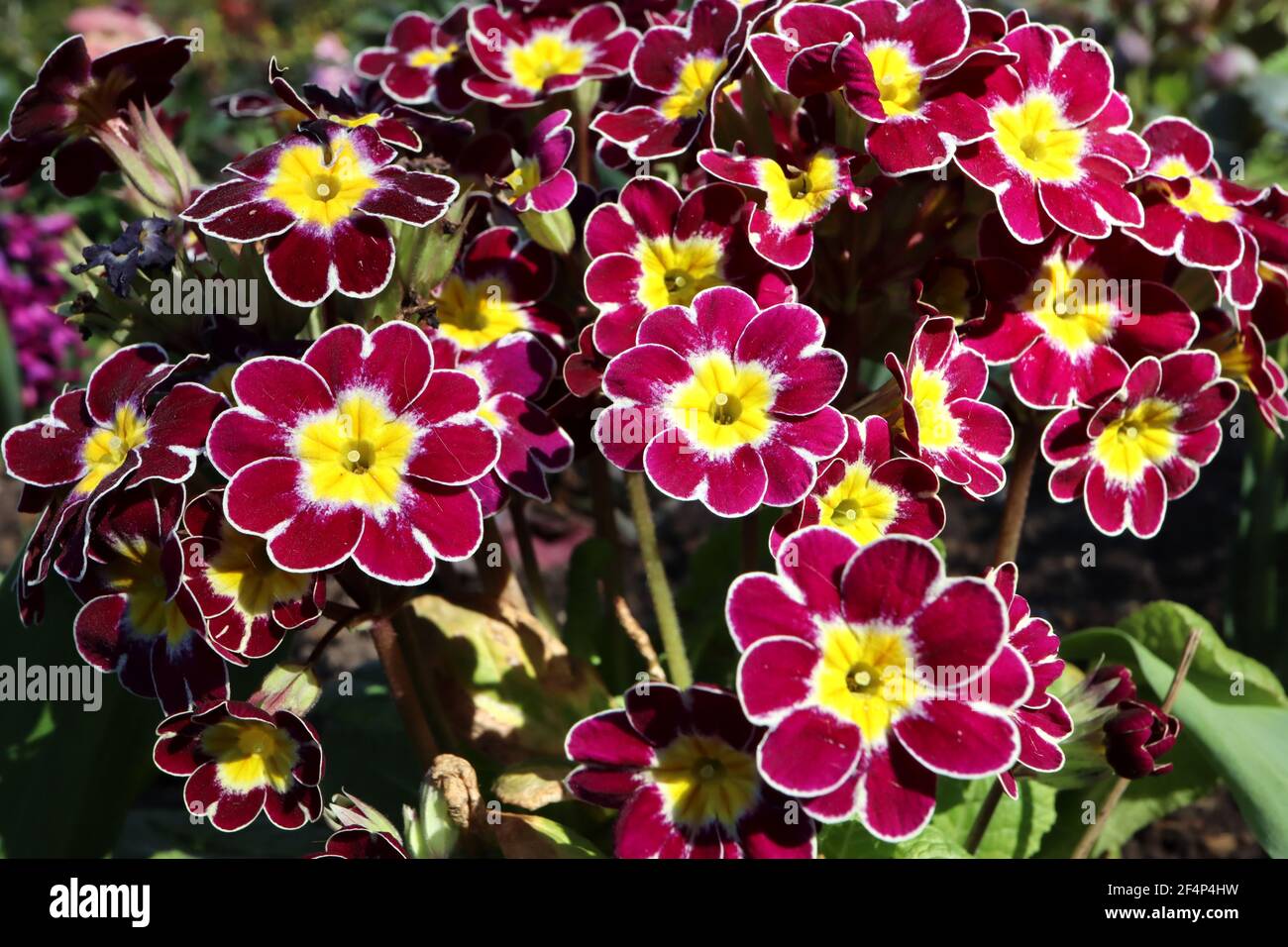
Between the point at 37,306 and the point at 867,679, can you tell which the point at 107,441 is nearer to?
the point at 867,679

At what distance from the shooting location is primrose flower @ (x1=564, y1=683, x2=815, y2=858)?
1.15 m

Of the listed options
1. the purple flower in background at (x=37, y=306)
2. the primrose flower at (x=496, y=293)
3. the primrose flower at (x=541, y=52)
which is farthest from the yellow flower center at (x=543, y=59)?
the purple flower in background at (x=37, y=306)

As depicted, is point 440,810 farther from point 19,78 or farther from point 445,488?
point 19,78

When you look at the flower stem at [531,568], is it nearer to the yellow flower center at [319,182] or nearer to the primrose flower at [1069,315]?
the yellow flower center at [319,182]

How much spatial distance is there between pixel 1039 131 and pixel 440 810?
1.00 metres

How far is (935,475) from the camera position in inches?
47.7

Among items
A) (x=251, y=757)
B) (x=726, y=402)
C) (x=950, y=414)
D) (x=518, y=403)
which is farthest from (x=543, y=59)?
(x=251, y=757)

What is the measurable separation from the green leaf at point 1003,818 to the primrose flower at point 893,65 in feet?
2.97

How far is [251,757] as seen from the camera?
4.35 feet

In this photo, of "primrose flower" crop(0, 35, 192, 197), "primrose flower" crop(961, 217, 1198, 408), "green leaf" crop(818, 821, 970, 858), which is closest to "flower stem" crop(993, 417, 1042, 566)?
"primrose flower" crop(961, 217, 1198, 408)

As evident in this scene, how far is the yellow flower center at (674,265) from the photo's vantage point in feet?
4.56

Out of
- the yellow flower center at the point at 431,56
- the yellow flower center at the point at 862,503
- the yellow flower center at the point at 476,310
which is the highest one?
the yellow flower center at the point at 431,56

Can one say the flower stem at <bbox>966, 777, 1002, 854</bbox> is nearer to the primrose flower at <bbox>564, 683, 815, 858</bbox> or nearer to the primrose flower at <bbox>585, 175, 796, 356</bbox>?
the primrose flower at <bbox>564, 683, 815, 858</bbox>
